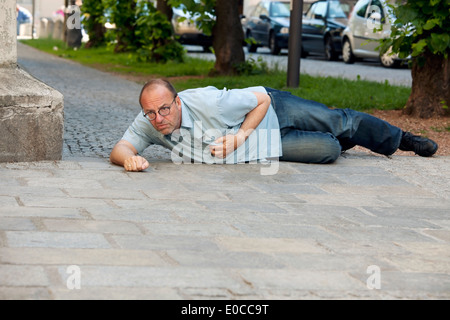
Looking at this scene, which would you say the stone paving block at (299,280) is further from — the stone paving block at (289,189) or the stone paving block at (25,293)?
the stone paving block at (289,189)

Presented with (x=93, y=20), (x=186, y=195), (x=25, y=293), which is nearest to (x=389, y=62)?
(x=93, y=20)

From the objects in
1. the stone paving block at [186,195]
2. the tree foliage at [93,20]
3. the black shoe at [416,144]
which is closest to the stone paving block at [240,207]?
the stone paving block at [186,195]

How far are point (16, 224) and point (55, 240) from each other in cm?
37

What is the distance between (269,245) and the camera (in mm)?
4070

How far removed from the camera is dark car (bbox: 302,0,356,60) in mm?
21938

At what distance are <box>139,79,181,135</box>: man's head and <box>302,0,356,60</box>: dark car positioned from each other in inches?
645

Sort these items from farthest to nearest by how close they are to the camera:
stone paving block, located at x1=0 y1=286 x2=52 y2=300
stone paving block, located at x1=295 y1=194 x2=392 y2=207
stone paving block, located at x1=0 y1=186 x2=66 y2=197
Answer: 1. stone paving block, located at x1=295 y1=194 x2=392 y2=207
2. stone paving block, located at x1=0 y1=186 x2=66 y2=197
3. stone paving block, located at x1=0 y1=286 x2=52 y2=300

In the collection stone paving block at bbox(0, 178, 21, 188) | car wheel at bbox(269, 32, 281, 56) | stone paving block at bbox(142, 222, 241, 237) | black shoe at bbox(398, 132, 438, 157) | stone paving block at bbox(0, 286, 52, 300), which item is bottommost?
stone paving block at bbox(0, 286, 52, 300)

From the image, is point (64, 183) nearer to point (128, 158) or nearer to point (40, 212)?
point (128, 158)

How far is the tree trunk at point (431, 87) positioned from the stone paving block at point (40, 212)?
18.7 ft

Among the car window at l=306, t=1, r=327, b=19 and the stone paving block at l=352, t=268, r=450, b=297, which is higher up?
the car window at l=306, t=1, r=327, b=19

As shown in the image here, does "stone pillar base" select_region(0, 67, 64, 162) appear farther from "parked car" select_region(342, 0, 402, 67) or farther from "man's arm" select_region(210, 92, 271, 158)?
"parked car" select_region(342, 0, 402, 67)

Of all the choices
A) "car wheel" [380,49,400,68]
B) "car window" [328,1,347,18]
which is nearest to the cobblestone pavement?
"car wheel" [380,49,400,68]

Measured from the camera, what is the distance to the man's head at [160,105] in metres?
5.51
